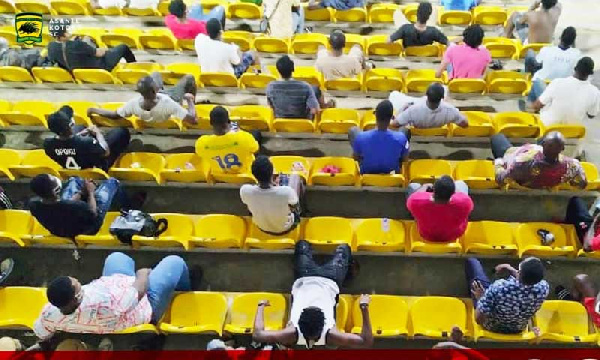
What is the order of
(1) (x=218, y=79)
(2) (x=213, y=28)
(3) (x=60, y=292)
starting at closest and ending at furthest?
1. (3) (x=60, y=292)
2. (2) (x=213, y=28)
3. (1) (x=218, y=79)

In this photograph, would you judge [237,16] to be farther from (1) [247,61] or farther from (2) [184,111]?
(2) [184,111]

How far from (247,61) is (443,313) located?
16.3ft

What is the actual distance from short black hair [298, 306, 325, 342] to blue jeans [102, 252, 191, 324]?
63.7 inches

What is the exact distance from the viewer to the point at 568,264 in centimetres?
652

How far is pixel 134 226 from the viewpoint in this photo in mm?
6445

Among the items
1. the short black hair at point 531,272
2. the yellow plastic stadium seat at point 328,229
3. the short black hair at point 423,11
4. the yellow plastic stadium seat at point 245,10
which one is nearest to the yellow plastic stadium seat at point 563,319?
the short black hair at point 531,272

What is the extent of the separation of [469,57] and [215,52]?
3554 mm

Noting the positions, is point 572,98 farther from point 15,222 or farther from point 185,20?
point 15,222

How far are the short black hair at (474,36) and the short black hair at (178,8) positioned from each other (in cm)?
438

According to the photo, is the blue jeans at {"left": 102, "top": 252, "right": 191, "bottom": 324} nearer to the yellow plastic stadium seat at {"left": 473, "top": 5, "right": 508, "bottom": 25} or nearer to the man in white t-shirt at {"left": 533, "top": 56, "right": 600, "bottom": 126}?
the man in white t-shirt at {"left": 533, "top": 56, "right": 600, "bottom": 126}

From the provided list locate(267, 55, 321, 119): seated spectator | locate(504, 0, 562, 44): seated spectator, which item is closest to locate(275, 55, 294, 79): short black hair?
locate(267, 55, 321, 119): seated spectator

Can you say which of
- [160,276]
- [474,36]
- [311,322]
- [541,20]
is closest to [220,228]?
[160,276]

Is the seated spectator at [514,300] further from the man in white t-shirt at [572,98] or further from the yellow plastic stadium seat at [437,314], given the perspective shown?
the man in white t-shirt at [572,98]

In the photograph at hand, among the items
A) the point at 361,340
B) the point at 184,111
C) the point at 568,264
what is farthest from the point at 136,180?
the point at 568,264
